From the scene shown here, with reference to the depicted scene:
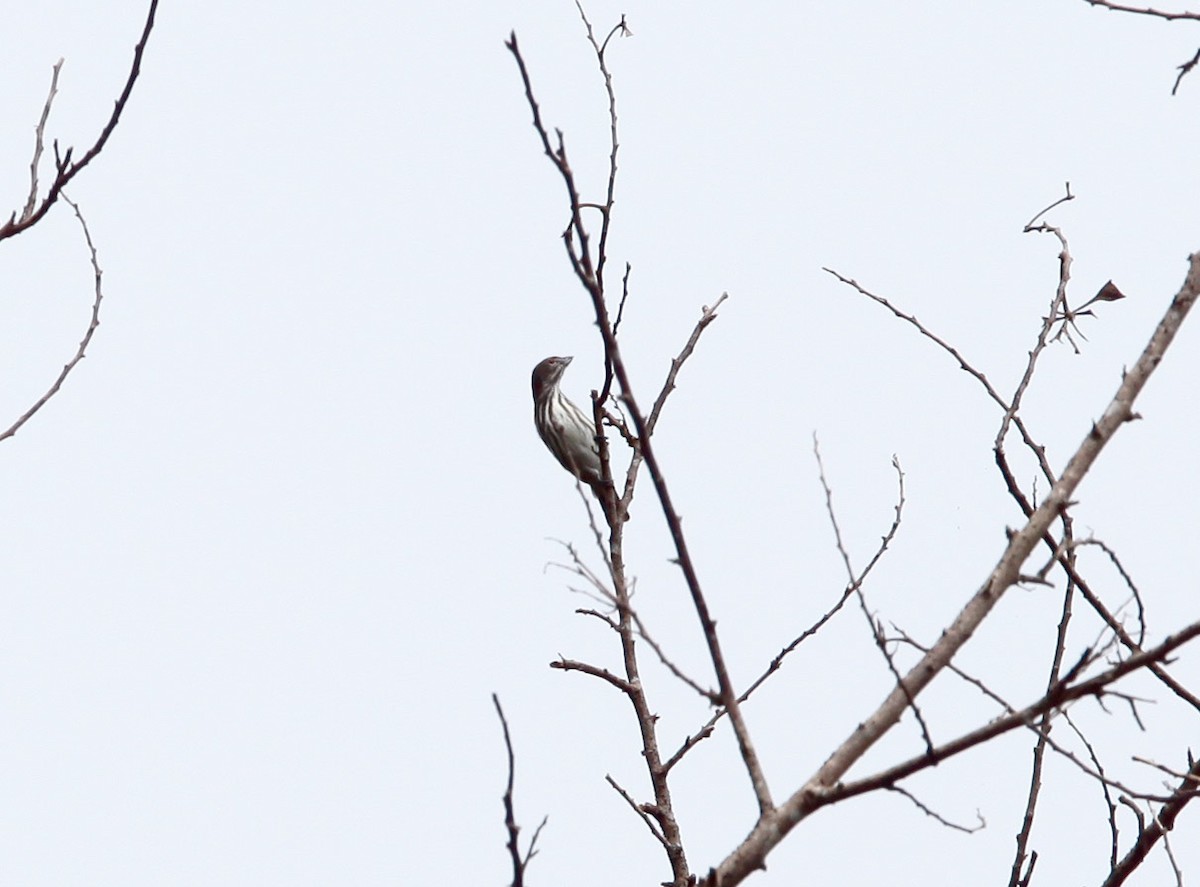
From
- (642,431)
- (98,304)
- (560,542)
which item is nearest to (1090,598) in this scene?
(560,542)

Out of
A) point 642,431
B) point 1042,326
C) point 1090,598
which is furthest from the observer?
point 1042,326

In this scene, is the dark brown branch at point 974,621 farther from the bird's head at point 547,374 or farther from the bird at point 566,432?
the bird's head at point 547,374

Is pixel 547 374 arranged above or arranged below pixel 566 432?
above

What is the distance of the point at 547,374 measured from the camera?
9.70m

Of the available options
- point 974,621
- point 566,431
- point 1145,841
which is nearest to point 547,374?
point 566,431

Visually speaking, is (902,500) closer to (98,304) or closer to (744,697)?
(744,697)

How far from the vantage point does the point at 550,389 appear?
31.1 feet

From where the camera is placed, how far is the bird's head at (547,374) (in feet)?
31.5

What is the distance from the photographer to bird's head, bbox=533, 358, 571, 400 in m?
9.59

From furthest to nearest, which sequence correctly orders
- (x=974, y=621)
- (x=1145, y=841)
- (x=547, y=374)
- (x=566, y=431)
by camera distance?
1. (x=547, y=374)
2. (x=566, y=431)
3. (x=1145, y=841)
4. (x=974, y=621)

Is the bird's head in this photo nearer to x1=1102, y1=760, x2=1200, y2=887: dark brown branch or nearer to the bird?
the bird

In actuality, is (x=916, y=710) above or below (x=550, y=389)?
below

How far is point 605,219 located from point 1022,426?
1.31 metres

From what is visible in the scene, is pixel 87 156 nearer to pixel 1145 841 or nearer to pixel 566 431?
pixel 1145 841
